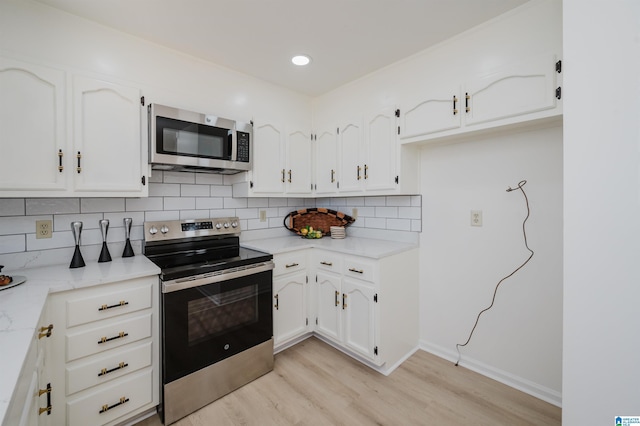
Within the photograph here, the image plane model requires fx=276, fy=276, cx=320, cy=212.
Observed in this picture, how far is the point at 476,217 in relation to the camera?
82.4 inches

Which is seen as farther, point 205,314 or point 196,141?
point 196,141

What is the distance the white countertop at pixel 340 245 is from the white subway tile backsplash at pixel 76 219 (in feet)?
3.48

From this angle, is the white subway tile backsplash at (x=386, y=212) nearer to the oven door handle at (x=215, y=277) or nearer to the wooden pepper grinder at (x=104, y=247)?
the oven door handle at (x=215, y=277)

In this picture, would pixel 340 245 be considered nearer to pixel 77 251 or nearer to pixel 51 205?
pixel 77 251

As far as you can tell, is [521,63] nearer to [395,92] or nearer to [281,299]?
[395,92]

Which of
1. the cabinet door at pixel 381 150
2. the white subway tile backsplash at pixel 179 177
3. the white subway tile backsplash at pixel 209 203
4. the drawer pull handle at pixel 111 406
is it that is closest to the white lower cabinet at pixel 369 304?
the cabinet door at pixel 381 150

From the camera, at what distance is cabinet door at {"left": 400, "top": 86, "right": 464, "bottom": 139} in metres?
1.87

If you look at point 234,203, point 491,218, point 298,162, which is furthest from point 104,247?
point 491,218

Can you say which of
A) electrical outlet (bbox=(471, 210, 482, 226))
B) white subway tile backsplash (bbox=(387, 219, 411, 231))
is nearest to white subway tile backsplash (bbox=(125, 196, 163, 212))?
white subway tile backsplash (bbox=(387, 219, 411, 231))

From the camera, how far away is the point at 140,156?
182cm

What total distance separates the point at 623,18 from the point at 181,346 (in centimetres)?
248

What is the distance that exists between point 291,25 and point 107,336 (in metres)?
2.09

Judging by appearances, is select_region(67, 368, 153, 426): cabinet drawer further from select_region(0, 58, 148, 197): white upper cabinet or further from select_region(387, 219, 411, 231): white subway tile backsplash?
select_region(387, 219, 411, 231): white subway tile backsplash

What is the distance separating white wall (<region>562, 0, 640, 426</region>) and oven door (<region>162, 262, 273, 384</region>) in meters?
1.69
